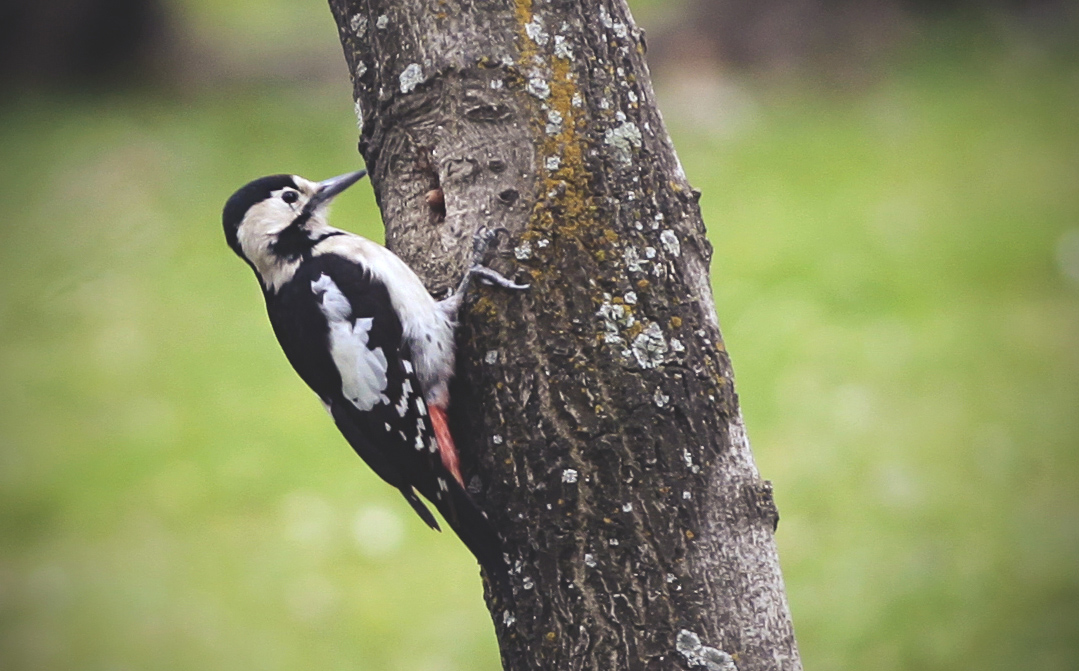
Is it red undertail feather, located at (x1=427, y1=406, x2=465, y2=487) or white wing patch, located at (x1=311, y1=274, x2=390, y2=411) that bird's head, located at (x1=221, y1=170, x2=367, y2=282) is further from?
red undertail feather, located at (x1=427, y1=406, x2=465, y2=487)

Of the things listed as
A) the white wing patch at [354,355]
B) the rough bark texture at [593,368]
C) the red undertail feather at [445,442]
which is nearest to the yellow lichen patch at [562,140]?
the rough bark texture at [593,368]

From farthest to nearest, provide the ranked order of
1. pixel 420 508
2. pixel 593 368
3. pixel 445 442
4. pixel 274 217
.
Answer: pixel 274 217, pixel 420 508, pixel 445 442, pixel 593 368

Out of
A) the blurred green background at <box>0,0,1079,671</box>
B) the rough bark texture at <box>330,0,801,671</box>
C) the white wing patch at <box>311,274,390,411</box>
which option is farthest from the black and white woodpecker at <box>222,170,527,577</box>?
the blurred green background at <box>0,0,1079,671</box>

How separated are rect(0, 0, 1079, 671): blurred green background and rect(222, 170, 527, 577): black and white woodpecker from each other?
2.46 m

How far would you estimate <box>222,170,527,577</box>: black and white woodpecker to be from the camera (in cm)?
274

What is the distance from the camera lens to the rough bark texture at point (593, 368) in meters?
2.48

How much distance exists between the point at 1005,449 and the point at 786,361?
1468 millimetres

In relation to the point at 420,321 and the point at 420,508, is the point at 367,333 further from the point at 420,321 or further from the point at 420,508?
the point at 420,508

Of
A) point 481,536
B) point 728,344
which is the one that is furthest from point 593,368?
point 728,344

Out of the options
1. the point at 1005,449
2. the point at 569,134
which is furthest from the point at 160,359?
the point at 569,134

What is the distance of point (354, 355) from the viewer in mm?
3121

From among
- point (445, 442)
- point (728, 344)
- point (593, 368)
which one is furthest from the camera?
point (728, 344)

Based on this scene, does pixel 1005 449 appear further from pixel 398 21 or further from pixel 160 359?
pixel 160 359

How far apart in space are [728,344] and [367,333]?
15.1 ft
